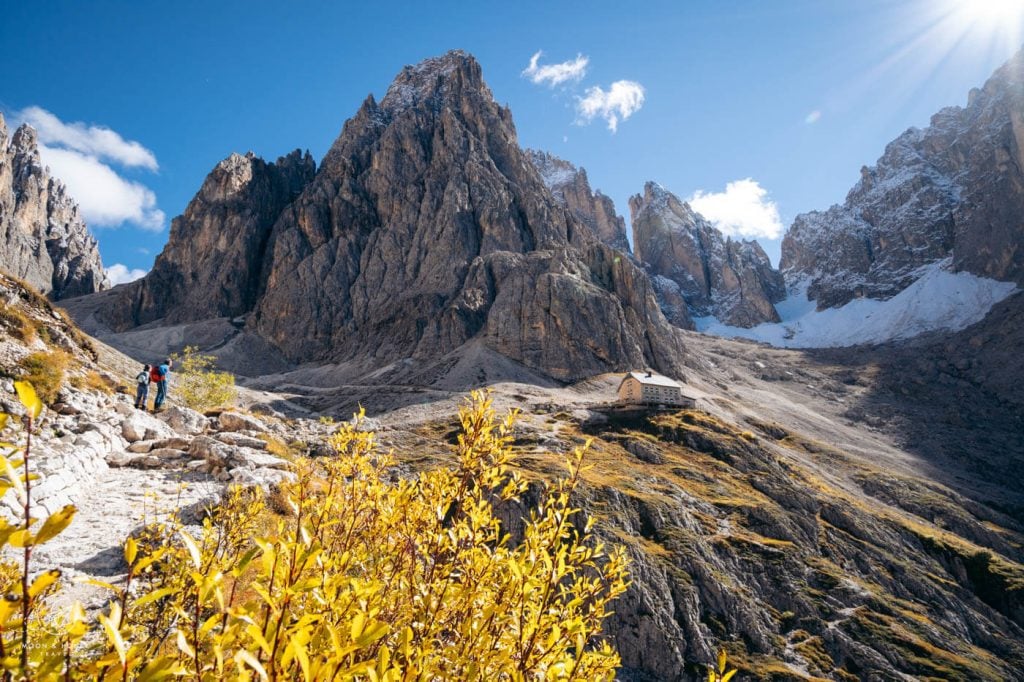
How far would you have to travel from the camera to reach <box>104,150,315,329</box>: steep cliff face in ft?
488

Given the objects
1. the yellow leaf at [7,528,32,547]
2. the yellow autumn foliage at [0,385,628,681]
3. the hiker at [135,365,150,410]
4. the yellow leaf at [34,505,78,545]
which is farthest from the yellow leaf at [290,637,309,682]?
the hiker at [135,365,150,410]

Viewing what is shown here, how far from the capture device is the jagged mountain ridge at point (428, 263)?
112m

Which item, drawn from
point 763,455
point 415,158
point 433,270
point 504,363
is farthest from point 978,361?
point 415,158

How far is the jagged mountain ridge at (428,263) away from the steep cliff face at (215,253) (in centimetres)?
64

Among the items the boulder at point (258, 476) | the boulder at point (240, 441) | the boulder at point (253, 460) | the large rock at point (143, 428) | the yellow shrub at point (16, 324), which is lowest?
the boulder at point (258, 476)

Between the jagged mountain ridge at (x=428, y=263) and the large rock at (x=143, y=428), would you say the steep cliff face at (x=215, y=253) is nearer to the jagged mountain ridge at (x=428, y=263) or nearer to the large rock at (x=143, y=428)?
the jagged mountain ridge at (x=428, y=263)

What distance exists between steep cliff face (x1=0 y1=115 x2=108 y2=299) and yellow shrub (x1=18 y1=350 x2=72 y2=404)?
183 m

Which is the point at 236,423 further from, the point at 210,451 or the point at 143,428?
the point at 210,451

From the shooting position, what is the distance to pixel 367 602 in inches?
124

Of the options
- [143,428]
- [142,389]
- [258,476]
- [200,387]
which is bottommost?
[258,476]

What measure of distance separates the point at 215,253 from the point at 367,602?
180327 millimetres

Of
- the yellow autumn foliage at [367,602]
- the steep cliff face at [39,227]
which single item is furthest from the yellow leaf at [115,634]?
the steep cliff face at [39,227]

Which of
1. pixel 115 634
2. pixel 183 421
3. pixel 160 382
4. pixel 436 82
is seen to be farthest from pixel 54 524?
pixel 436 82

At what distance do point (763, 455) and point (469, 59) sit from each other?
17369 cm
